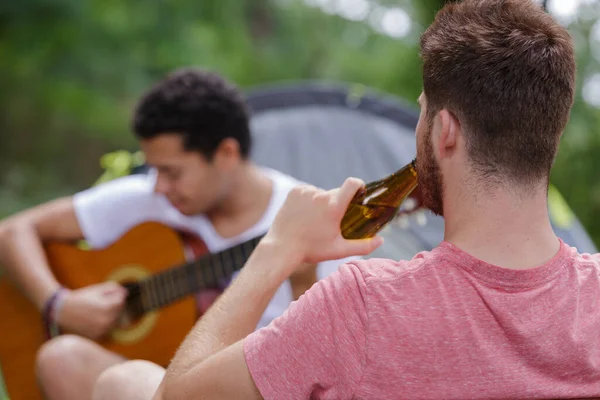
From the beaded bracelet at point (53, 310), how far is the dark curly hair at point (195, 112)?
47 cm

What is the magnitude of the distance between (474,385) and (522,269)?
15cm

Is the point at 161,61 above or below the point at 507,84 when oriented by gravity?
below

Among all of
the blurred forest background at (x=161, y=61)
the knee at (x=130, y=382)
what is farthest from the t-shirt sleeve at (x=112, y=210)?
the blurred forest background at (x=161, y=61)

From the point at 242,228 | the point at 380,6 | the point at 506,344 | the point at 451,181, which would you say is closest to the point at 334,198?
the point at 451,181

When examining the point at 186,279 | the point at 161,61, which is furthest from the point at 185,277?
the point at 161,61

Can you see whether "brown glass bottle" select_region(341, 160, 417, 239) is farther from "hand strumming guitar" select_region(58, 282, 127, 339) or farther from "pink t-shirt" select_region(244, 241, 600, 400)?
"hand strumming guitar" select_region(58, 282, 127, 339)

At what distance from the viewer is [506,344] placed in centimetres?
86

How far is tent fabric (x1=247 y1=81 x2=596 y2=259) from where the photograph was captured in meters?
2.52

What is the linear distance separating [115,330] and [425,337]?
4.31 feet

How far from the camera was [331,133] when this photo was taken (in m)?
2.64

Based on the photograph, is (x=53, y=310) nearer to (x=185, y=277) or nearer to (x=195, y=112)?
(x=185, y=277)

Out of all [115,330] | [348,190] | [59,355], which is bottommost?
[115,330]

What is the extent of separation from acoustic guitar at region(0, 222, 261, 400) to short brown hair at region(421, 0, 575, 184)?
3.06 ft

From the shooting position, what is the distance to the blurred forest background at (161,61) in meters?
4.88
